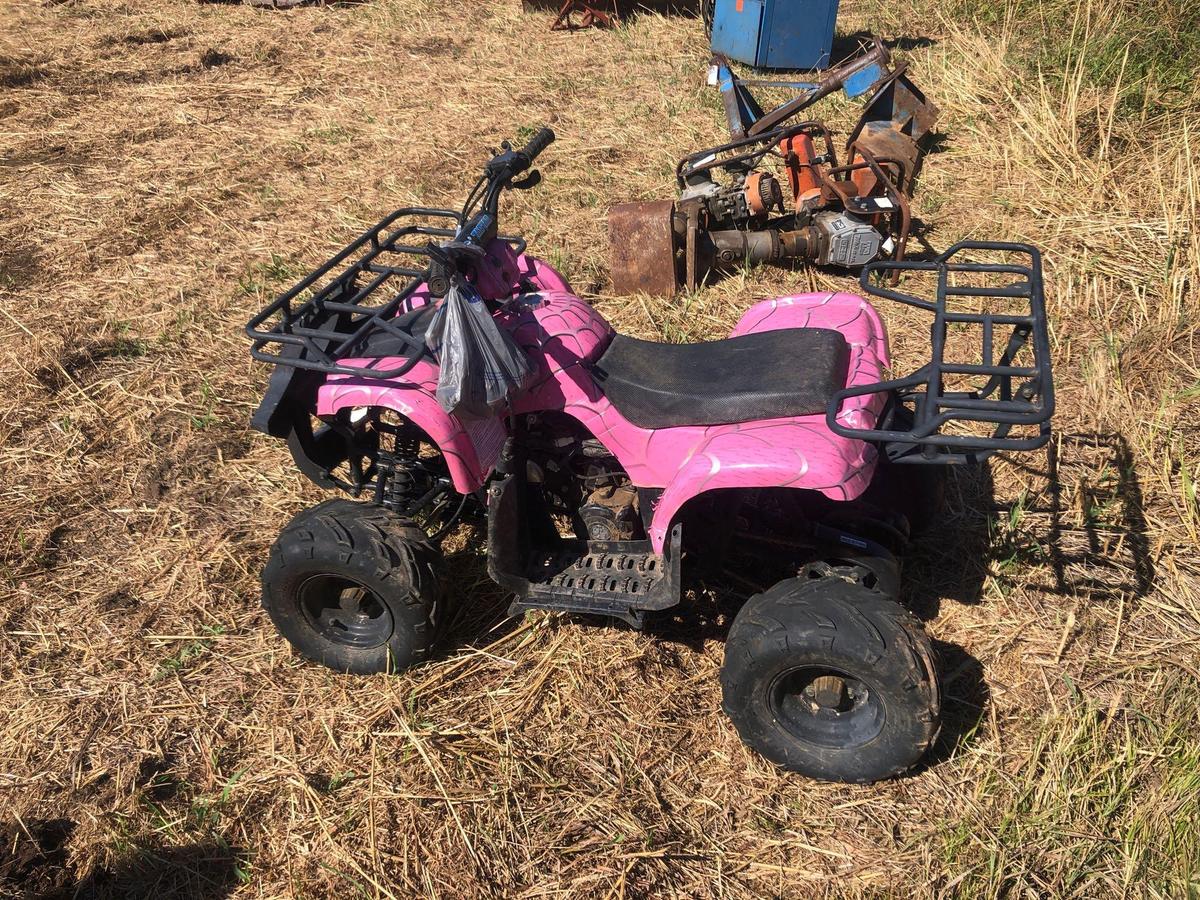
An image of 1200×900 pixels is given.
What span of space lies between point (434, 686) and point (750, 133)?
16.0 feet

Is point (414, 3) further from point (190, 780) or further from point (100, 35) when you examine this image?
point (190, 780)

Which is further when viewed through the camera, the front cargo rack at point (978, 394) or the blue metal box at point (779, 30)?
the blue metal box at point (779, 30)

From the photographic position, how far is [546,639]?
3363 mm

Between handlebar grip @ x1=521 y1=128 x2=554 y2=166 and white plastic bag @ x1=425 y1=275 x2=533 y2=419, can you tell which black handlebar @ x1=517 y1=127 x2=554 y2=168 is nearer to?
handlebar grip @ x1=521 y1=128 x2=554 y2=166

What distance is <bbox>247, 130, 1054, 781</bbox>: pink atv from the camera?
2.54m

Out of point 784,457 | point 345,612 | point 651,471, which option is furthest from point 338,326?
point 784,457

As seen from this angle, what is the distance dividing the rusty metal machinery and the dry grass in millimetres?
225

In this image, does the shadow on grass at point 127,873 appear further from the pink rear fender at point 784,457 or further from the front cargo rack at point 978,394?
the front cargo rack at point 978,394

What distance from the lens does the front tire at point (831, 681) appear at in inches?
98.8

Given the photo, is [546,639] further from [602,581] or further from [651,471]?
[651,471]

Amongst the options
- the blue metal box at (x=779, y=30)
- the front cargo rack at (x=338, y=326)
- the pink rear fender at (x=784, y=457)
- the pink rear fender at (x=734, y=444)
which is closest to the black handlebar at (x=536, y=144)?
the front cargo rack at (x=338, y=326)

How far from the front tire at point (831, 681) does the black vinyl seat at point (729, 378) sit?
24.2 inches

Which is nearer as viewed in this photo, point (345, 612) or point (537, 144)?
point (537, 144)

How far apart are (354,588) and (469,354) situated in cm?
124
